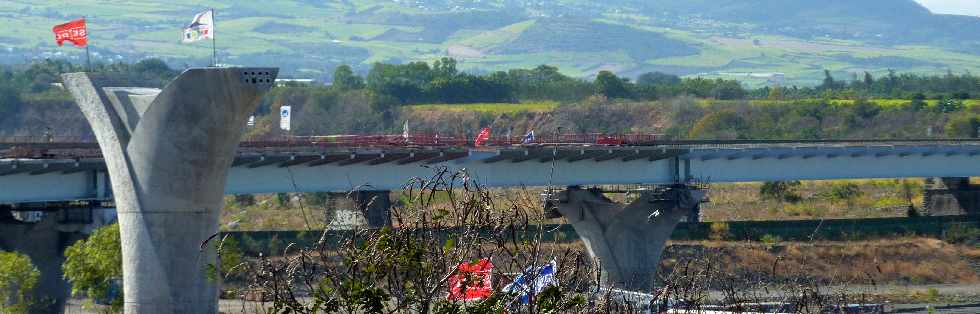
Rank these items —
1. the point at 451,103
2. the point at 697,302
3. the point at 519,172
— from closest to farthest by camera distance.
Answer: the point at 697,302 → the point at 519,172 → the point at 451,103

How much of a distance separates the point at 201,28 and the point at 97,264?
16.3 meters

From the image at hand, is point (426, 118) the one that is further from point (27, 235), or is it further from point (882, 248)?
point (27, 235)

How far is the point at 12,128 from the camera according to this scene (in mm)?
187875

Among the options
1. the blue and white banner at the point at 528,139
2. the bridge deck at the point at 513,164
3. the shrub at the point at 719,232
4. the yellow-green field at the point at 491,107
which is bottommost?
the shrub at the point at 719,232

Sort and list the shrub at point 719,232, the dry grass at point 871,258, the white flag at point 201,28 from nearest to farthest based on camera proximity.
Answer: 1. the white flag at point 201,28
2. the dry grass at point 871,258
3. the shrub at point 719,232

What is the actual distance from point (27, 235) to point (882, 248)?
57.9 m

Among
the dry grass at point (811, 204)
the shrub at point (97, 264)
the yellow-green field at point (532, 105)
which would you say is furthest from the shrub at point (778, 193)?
the shrub at point (97, 264)

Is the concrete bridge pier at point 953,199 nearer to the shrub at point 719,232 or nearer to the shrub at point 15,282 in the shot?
the shrub at point 719,232

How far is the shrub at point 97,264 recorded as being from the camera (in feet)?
247

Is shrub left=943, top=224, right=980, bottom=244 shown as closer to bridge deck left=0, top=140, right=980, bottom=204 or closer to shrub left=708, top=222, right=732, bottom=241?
bridge deck left=0, top=140, right=980, bottom=204

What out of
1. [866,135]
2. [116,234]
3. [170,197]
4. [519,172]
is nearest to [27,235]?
[116,234]

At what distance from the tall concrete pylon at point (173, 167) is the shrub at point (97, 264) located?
18.3 metres

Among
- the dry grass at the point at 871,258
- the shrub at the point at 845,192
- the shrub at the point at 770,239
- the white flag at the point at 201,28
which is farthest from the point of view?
the shrub at the point at 845,192

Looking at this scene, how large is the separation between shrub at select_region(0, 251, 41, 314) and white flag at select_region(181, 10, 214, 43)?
1556 centimetres
